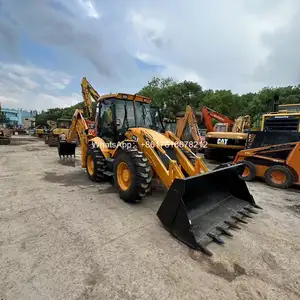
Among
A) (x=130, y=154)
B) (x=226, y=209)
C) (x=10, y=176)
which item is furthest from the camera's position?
(x=10, y=176)

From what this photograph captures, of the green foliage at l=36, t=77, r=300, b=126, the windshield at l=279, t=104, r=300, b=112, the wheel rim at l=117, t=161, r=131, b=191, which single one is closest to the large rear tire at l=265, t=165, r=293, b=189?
the windshield at l=279, t=104, r=300, b=112

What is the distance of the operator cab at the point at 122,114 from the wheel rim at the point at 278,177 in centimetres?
353

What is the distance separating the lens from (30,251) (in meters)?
2.46

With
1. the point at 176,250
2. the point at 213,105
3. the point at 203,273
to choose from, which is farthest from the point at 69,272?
the point at 213,105

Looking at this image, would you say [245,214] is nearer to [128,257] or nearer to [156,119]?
[128,257]

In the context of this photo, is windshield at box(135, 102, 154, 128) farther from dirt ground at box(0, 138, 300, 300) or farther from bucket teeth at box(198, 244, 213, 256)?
bucket teeth at box(198, 244, 213, 256)

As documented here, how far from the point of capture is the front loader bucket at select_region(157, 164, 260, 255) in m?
2.70

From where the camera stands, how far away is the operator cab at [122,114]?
5.12 metres

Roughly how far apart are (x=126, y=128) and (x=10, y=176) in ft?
12.9

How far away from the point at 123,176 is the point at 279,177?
4281 mm

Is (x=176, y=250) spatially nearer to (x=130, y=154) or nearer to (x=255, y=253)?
(x=255, y=253)

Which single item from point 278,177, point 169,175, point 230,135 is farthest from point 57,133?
point 278,177

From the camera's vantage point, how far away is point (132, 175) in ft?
12.4

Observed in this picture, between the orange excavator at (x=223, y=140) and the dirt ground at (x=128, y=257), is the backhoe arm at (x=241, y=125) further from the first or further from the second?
the dirt ground at (x=128, y=257)
